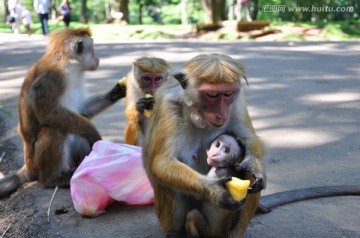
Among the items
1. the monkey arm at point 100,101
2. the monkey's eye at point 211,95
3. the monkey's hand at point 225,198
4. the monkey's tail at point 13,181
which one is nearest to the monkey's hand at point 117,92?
the monkey arm at point 100,101

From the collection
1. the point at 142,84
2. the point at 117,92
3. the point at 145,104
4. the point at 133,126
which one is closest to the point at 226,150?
the point at 145,104

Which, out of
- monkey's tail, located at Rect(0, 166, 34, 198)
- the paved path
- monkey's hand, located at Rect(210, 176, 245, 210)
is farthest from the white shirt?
monkey's hand, located at Rect(210, 176, 245, 210)

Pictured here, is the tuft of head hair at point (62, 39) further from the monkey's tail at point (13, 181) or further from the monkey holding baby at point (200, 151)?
the monkey holding baby at point (200, 151)

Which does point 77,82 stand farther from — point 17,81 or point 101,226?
point 17,81

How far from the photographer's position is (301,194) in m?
4.18

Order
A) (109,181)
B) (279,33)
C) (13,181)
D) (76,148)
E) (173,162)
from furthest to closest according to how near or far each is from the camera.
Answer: (279,33), (76,148), (13,181), (109,181), (173,162)

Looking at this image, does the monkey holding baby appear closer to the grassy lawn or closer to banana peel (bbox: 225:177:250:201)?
banana peel (bbox: 225:177:250:201)

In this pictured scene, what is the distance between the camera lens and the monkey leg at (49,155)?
484 centimetres

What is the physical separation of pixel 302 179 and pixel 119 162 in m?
1.94

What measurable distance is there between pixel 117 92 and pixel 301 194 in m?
2.54

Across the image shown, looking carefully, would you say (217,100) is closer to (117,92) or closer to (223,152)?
(223,152)

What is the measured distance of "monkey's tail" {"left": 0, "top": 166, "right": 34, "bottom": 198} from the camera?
4.92 meters

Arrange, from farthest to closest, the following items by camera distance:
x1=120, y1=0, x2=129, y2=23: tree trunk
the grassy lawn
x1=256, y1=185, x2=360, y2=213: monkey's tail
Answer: x1=120, y1=0, x2=129, y2=23: tree trunk < the grassy lawn < x1=256, y1=185, x2=360, y2=213: monkey's tail

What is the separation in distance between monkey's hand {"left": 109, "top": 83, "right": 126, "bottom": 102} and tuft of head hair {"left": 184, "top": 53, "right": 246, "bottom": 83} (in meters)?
2.59
